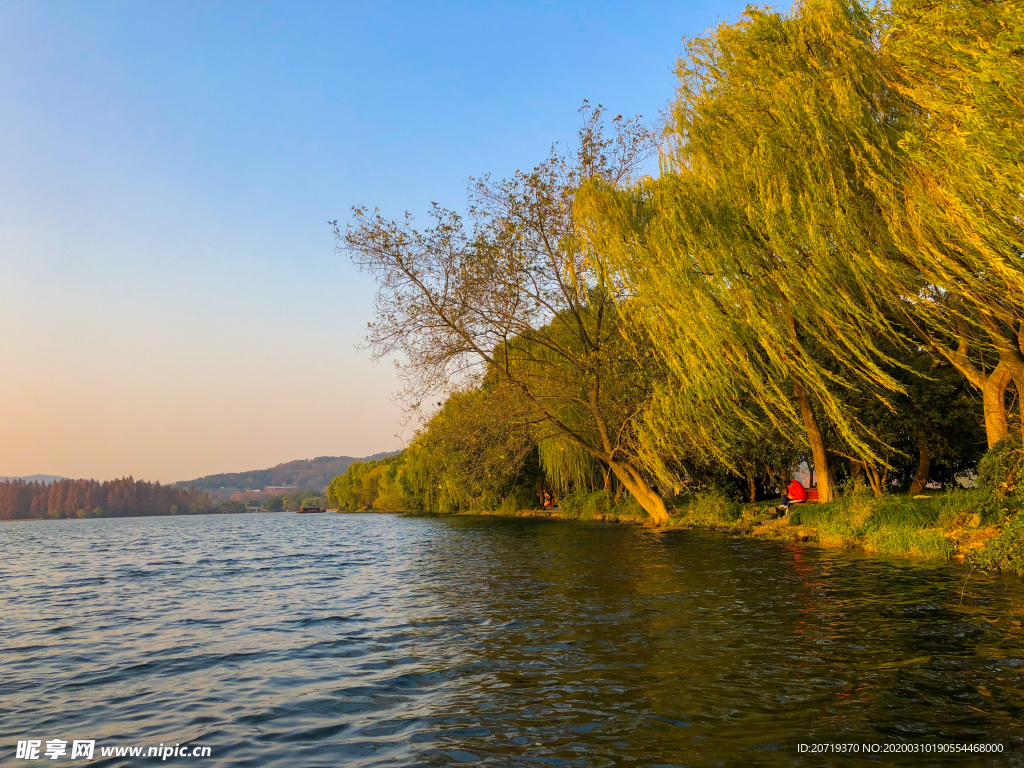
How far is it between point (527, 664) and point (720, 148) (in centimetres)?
1363

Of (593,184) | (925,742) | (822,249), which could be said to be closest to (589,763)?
(925,742)

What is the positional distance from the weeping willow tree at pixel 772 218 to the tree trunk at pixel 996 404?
6.51 ft

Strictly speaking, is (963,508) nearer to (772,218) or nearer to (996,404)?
(996,404)

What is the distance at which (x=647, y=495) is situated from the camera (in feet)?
92.0

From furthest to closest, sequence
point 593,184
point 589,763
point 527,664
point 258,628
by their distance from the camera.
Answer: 1. point 593,184
2. point 258,628
3. point 527,664
4. point 589,763

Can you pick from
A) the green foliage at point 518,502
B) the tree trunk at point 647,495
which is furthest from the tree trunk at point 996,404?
the green foliage at point 518,502

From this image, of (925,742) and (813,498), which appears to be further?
(813,498)

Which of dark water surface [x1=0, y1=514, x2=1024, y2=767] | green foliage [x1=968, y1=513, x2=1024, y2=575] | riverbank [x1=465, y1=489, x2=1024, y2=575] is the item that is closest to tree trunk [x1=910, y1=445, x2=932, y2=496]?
riverbank [x1=465, y1=489, x2=1024, y2=575]

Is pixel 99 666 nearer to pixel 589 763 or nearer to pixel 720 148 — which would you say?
pixel 589 763

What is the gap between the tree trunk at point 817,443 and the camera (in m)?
19.2

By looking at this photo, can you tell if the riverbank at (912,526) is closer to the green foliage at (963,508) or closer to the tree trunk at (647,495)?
the green foliage at (963,508)

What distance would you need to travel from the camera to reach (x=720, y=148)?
16594 millimetres

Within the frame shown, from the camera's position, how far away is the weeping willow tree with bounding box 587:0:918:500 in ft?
42.1

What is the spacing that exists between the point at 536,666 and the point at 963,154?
28.7 feet
